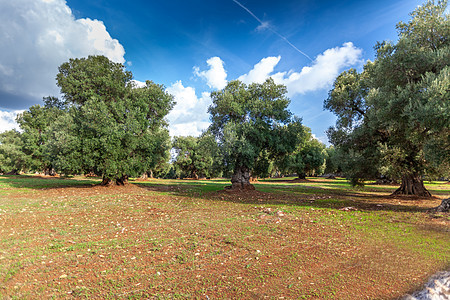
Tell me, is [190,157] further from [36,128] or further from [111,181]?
[111,181]

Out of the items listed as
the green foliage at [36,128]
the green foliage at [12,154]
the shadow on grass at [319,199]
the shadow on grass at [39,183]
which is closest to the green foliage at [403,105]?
the shadow on grass at [319,199]

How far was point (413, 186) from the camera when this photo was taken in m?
22.3

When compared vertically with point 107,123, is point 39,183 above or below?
below

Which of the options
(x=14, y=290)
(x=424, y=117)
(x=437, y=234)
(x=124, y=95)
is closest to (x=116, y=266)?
(x=14, y=290)

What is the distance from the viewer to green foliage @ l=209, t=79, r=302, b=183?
22.4 m

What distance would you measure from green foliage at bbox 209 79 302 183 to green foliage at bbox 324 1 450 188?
6.40 metres

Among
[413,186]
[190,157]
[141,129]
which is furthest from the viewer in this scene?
[190,157]

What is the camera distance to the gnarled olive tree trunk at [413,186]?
71.4 feet

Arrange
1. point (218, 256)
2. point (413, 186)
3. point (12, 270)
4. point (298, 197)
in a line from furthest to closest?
point (413, 186) < point (298, 197) < point (218, 256) < point (12, 270)

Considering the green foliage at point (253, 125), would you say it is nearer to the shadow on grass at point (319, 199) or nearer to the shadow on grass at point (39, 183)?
the shadow on grass at point (319, 199)

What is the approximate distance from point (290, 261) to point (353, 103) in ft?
83.1

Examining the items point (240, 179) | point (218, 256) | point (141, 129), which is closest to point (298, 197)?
point (240, 179)

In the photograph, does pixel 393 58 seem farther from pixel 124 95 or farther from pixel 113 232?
pixel 124 95

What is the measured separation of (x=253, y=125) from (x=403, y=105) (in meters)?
12.9
